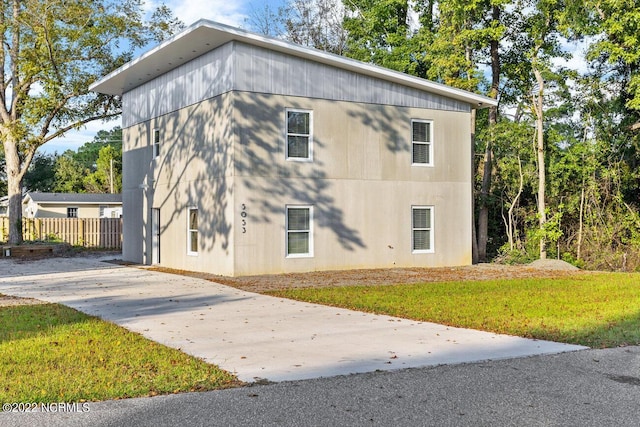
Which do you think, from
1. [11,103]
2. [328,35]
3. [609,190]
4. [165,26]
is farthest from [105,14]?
[609,190]

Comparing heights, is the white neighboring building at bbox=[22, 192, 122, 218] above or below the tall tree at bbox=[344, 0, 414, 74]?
below

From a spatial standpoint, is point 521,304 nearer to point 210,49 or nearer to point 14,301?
point 14,301

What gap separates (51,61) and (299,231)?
Result: 1444 centimetres

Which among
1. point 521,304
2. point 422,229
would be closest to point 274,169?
point 422,229

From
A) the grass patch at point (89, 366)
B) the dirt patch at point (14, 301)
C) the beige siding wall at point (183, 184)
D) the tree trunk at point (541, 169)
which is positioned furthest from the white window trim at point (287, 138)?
the grass patch at point (89, 366)

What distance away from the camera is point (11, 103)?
29.1m

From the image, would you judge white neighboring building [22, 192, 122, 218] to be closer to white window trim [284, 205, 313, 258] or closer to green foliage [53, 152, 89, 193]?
green foliage [53, 152, 89, 193]

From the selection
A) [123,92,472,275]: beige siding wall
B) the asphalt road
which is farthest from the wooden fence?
the asphalt road

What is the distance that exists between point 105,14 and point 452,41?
565 inches

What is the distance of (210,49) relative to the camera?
1853 cm

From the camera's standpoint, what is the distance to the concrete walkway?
7.09 meters

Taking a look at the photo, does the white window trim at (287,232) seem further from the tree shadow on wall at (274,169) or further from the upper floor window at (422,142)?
the upper floor window at (422,142)

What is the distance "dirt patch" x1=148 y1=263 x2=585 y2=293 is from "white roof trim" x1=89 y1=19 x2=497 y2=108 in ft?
19.0

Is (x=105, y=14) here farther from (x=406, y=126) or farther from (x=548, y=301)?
(x=548, y=301)
